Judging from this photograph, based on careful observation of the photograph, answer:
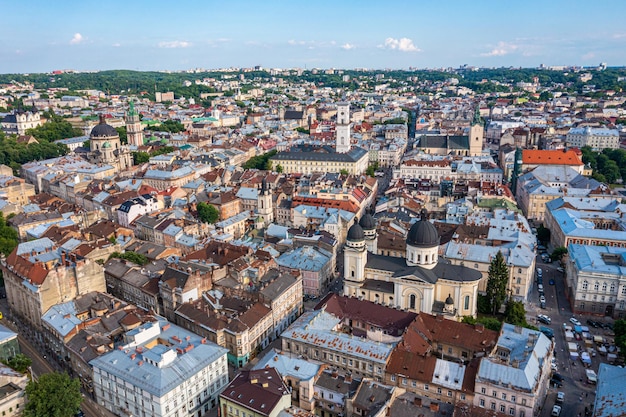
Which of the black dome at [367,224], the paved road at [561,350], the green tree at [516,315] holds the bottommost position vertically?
the paved road at [561,350]

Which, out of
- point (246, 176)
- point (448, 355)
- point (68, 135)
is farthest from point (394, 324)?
point (68, 135)

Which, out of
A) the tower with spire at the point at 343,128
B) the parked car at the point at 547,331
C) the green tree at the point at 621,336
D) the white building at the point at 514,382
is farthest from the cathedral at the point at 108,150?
the green tree at the point at 621,336

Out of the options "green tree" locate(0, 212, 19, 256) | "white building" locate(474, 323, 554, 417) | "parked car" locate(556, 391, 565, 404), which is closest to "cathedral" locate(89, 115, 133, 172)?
"green tree" locate(0, 212, 19, 256)

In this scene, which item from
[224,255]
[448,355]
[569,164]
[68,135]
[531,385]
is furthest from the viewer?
[68,135]

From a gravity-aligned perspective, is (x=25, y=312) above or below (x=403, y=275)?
below

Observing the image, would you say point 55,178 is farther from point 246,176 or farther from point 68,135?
point 68,135

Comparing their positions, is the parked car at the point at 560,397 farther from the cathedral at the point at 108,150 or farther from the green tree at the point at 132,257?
the cathedral at the point at 108,150
